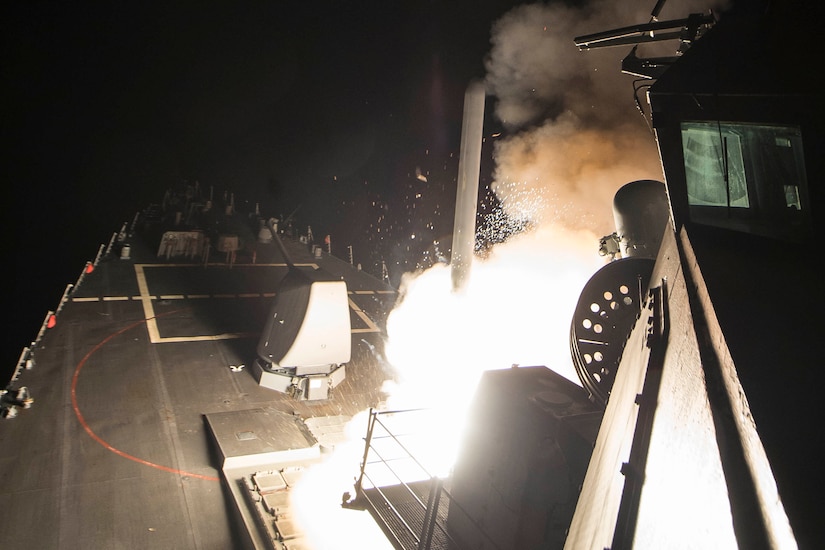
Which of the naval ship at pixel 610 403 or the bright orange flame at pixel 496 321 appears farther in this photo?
the bright orange flame at pixel 496 321

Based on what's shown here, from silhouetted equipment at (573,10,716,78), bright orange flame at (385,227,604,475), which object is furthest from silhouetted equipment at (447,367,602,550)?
silhouetted equipment at (573,10,716,78)

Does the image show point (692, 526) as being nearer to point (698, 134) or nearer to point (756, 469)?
point (756, 469)

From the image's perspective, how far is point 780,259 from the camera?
2762mm

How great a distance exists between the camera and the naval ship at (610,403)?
209 centimetres

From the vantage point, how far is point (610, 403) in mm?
3820

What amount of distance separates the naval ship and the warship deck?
5cm

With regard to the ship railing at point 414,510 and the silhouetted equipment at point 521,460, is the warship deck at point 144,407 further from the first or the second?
the silhouetted equipment at point 521,460

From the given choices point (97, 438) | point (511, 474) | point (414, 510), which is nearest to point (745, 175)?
point (511, 474)

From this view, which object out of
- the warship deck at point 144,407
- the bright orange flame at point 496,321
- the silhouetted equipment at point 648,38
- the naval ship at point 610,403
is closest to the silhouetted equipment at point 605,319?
the naval ship at point 610,403

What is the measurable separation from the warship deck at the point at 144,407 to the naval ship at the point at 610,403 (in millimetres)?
53

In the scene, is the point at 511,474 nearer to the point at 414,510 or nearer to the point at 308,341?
the point at 414,510

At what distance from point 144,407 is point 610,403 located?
10.5 metres

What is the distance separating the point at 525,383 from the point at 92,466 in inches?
315

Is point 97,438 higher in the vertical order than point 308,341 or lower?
lower
